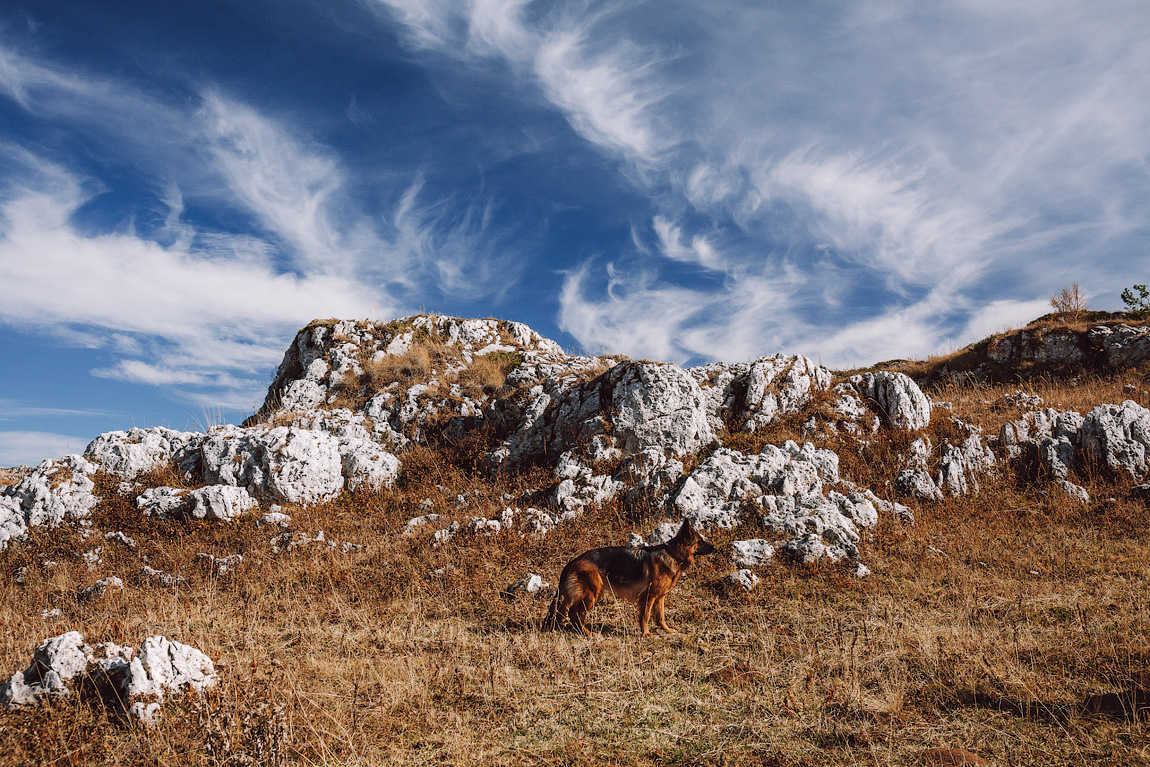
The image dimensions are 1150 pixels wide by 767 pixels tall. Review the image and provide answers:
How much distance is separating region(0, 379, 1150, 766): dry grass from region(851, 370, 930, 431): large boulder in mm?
2944

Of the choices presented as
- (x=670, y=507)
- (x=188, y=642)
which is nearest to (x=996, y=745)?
(x=670, y=507)

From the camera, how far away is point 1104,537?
11078mm

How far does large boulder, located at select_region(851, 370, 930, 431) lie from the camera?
16.1 m

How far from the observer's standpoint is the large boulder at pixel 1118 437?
13.3 meters

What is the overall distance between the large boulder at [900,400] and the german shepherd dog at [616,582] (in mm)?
11222

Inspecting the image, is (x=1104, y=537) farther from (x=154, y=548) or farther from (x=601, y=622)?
(x=154, y=548)

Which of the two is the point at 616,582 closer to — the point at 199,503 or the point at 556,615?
the point at 556,615

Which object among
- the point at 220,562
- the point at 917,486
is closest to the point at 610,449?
the point at 917,486

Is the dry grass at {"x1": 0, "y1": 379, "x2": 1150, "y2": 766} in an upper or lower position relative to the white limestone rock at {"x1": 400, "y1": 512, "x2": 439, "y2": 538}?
lower

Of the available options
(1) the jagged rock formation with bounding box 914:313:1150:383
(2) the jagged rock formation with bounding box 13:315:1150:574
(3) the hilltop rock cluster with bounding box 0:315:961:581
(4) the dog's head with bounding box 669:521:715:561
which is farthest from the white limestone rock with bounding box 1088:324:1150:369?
(4) the dog's head with bounding box 669:521:715:561

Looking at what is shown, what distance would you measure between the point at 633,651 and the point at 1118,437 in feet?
47.9

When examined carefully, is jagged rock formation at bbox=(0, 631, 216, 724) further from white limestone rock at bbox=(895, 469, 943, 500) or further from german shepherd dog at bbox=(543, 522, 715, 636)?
white limestone rock at bbox=(895, 469, 943, 500)

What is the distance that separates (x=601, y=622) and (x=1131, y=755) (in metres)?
5.90

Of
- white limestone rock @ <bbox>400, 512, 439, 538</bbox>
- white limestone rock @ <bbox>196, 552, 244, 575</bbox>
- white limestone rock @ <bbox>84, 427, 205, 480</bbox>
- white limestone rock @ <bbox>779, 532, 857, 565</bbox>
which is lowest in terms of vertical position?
white limestone rock @ <bbox>196, 552, 244, 575</bbox>
